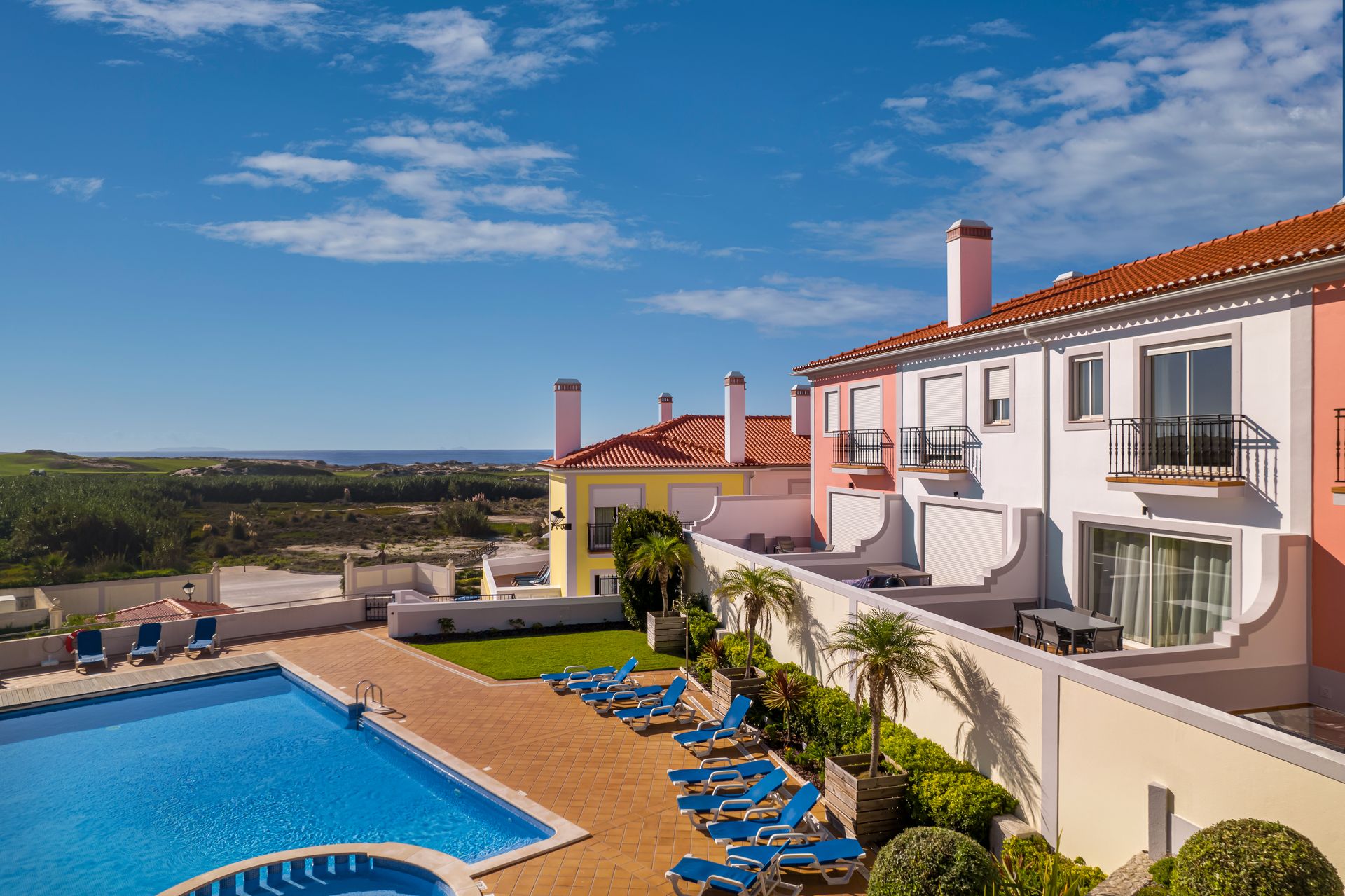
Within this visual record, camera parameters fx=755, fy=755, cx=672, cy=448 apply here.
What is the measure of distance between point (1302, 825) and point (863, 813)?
16.2 feet

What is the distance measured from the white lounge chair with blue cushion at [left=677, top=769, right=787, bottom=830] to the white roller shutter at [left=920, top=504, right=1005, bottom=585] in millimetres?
7703

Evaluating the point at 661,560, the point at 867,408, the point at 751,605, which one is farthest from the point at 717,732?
the point at 867,408

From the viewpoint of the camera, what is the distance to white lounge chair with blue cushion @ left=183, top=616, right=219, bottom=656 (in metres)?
21.5

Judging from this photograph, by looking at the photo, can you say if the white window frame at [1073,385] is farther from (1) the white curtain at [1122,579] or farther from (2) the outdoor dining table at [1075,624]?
(2) the outdoor dining table at [1075,624]

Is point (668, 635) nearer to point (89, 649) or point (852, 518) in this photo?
point (852, 518)

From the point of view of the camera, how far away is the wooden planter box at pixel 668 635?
69.6 feet

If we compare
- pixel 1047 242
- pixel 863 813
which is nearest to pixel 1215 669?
pixel 863 813

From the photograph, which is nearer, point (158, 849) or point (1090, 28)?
point (158, 849)

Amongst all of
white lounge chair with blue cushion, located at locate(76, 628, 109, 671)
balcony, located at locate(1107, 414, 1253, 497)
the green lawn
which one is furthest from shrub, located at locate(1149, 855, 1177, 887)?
white lounge chair with blue cushion, located at locate(76, 628, 109, 671)

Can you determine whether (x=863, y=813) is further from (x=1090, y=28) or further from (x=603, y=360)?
(x=603, y=360)

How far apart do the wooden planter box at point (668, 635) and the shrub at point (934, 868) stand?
44.9 ft

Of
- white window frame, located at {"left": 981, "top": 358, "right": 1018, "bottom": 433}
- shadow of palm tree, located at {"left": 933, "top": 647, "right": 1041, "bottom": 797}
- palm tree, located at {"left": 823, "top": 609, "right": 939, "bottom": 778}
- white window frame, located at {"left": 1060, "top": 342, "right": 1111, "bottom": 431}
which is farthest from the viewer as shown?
white window frame, located at {"left": 981, "top": 358, "right": 1018, "bottom": 433}

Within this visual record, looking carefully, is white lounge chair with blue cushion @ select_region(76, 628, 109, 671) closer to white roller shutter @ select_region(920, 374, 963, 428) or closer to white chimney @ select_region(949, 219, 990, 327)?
white roller shutter @ select_region(920, 374, 963, 428)

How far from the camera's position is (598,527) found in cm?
2934
